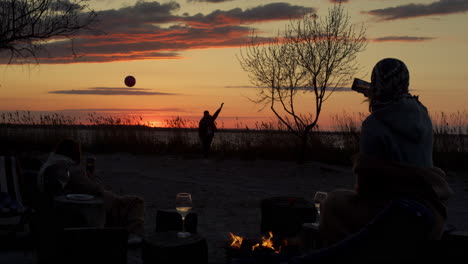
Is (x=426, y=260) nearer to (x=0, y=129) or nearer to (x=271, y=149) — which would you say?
(x=271, y=149)

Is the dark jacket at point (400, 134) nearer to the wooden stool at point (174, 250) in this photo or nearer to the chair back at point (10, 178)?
the wooden stool at point (174, 250)

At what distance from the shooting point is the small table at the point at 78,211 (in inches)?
195

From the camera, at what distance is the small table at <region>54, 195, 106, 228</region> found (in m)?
4.95

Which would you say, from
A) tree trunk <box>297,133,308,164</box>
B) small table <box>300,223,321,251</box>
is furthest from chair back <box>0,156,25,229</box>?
tree trunk <box>297,133,308,164</box>

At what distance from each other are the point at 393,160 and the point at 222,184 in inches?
385

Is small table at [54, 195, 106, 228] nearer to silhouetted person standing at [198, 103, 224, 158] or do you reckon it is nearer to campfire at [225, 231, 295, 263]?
campfire at [225, 231, 295, 263]

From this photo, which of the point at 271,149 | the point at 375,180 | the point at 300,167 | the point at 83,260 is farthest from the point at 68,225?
the point at 271,149

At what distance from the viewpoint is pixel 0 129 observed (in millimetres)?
20016

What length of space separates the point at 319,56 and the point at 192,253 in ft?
41.4

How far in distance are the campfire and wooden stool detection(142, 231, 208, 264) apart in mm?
262

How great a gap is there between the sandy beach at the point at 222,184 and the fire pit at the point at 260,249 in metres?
1.12

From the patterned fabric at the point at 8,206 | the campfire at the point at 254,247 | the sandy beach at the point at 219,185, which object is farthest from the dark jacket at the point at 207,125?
the campfire at the point at 254,247

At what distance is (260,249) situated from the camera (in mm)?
4555

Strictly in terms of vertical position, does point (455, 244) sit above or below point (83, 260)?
above
